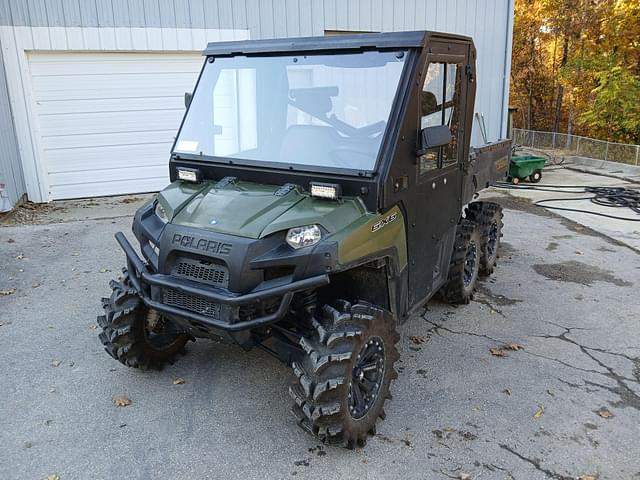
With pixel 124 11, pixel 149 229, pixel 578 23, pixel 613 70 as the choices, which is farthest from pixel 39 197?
pixel 578 23

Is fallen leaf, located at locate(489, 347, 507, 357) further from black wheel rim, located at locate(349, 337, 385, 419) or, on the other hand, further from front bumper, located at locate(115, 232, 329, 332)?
front bumper, located at locate(115, 232, 329, 332)

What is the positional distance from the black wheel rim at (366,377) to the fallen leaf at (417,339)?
1.30 m

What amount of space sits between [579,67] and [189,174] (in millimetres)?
17365

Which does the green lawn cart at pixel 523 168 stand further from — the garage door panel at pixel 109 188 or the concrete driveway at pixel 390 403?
the garage door panel at pixel 109 188

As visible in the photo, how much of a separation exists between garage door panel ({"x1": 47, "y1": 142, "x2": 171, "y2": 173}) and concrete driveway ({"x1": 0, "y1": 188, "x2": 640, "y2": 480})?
4.33 m

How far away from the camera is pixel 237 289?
10.2 feet

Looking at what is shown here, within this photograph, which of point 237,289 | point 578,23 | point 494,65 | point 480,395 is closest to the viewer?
point 237,289

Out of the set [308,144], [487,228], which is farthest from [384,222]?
[487,228]

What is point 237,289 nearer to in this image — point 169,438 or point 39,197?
point 169,438

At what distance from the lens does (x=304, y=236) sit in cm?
316

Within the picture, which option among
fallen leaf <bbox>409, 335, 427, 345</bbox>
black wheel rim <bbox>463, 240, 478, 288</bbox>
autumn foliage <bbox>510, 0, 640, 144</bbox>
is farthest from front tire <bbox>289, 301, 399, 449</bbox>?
autumn foliage <bbox>510, 0, 640, 144</bbox>

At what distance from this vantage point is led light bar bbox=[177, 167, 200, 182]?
396 cm

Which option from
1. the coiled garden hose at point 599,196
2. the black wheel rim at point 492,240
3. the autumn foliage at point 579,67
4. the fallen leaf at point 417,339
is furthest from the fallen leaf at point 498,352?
the autumn foliage at point 579,67

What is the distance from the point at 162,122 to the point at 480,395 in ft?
27.0
